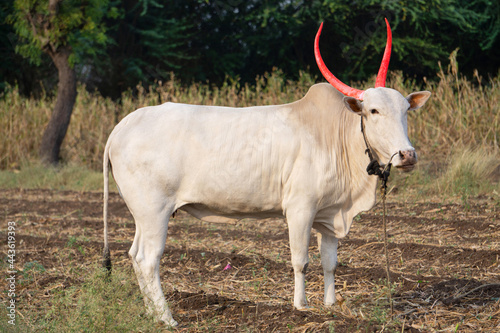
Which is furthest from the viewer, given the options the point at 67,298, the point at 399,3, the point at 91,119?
the point at 399,3

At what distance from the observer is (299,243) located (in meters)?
3.78

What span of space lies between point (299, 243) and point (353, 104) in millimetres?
948

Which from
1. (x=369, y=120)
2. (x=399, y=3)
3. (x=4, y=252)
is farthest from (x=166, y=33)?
(x=369, y=120)

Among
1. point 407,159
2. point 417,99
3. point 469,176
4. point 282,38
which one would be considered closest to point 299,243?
point 407,159

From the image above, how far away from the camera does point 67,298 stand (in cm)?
323

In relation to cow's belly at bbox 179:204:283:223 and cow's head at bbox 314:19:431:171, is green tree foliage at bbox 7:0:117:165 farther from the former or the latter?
cow's head at bbox 314:19:431:171

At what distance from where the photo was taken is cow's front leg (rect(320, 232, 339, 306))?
402 cm

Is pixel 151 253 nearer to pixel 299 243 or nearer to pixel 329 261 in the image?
pixel 299 243

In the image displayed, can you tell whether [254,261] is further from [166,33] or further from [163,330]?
[166,33]

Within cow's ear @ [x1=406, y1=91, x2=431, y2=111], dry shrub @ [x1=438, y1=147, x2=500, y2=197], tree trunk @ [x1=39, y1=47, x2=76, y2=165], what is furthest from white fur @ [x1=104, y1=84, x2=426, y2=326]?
tree trunk @ [x1=39, y1=47, x2=76, y2=165]

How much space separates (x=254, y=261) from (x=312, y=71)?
15723mm

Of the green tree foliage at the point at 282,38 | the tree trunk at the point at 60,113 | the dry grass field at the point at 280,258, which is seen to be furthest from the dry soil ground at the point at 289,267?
the green tree foliage at the point at 282,38

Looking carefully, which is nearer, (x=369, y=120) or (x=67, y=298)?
(x=67, y=298)

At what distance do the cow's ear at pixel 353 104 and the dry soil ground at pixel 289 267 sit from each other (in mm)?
1212
